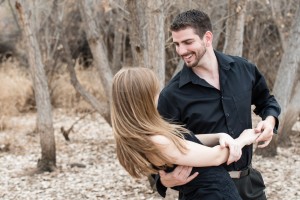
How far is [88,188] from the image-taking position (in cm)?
609

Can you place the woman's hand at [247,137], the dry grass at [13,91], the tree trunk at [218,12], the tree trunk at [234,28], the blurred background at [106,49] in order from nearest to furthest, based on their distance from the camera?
the woman's hand at [247,137], the blurred background at [106,49], the tree trunk at [234,28], the tree trunk at [218,12], the dry grass at [13,91]

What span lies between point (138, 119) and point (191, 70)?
56cm

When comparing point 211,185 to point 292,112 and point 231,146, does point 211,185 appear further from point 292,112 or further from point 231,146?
point 292,112

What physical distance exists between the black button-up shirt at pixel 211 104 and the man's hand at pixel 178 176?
322 mm

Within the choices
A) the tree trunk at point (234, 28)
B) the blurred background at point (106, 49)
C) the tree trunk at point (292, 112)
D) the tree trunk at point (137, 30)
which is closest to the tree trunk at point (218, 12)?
the blurred background at point (106, 49)

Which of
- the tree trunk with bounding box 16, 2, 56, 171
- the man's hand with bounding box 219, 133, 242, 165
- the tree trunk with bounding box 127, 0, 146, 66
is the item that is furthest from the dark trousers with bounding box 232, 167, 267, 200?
the tree trunk with bounding box 16, 2, 56, 171

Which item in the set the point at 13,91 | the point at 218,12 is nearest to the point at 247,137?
the point at 218,12

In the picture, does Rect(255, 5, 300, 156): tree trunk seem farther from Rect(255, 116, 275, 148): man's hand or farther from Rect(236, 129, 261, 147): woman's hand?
Rect(236, 129, 261, 147): woman's hand

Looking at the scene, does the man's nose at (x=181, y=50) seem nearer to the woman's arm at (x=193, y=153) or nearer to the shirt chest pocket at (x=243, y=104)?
the shirt chest pocket at (x=243, y=104)

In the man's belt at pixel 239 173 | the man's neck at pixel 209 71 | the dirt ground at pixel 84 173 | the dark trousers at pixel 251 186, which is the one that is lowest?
the dirt ground at pixel 84 173

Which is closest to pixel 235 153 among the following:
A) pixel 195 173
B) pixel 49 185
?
pixel 195 173

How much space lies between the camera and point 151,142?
2.36 meters

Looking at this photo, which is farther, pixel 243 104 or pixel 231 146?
pixel 243 104

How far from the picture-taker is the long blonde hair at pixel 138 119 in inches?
93.4
